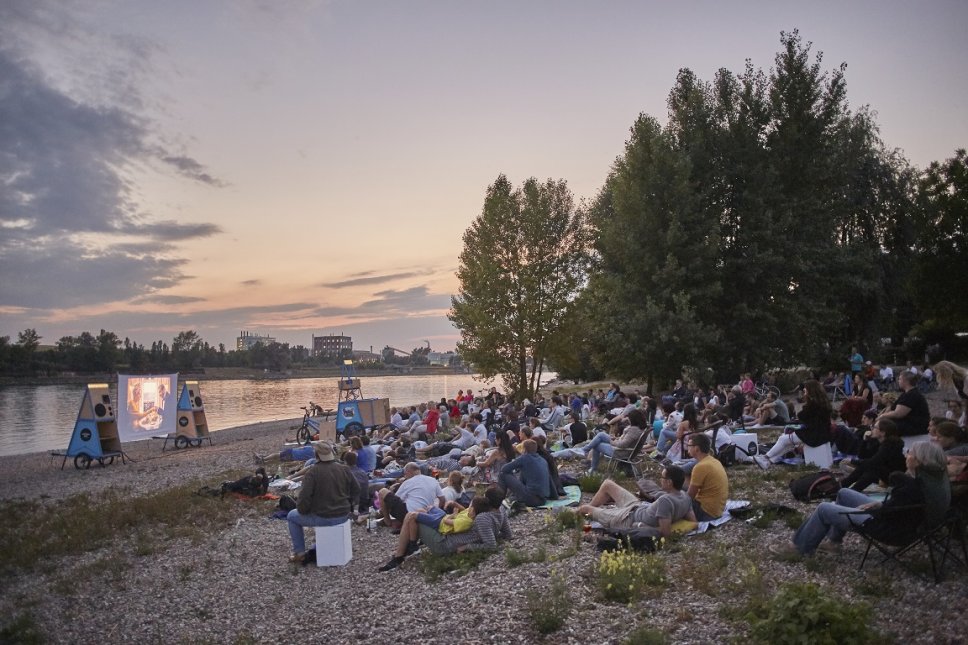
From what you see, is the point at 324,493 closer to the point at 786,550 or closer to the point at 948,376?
the point at 786,550

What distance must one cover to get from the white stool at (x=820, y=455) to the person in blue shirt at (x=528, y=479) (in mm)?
4318

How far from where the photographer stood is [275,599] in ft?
25.7

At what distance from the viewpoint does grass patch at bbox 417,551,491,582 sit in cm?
776

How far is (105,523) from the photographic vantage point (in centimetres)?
1220

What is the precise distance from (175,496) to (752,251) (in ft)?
75.4

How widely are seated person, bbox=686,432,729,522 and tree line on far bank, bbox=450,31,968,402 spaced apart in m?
16.7

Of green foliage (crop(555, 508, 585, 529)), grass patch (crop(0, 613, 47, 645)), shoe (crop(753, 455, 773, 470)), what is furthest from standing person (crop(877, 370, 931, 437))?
grass patch (crop(0, 613, 47, 645))

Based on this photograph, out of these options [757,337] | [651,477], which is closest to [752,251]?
[757,337]

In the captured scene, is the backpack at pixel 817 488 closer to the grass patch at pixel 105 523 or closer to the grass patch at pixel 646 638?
the grass patch at pixel 646 638

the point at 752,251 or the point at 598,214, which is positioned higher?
the point at 598,214

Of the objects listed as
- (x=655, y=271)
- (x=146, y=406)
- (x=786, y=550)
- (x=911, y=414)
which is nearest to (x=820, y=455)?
(x=911, y=414)

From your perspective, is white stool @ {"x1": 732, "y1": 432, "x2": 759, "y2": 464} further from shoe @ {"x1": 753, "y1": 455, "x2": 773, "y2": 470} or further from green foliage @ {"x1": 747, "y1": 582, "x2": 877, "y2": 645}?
green foliage @ {"x1": 747, "y1": 582, "x2": 877, "y2": 645}

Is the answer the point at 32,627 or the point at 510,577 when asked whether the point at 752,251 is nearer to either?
the point at 510,577

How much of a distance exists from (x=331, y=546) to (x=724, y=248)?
23.7 meters
